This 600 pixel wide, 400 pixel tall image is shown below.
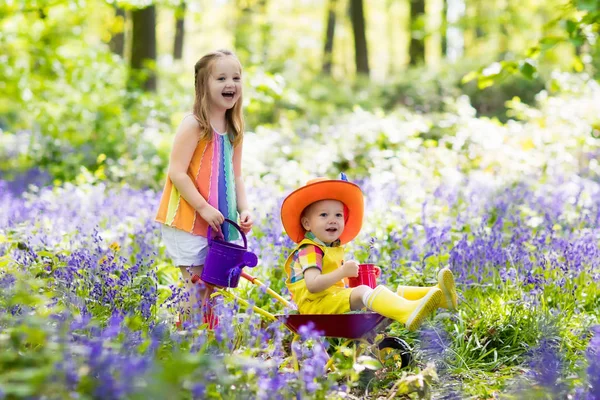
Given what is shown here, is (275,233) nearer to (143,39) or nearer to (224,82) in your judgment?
(224,82)

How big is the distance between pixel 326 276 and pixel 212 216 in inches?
29.4

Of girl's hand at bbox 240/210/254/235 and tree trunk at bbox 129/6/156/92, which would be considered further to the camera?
tree trunk at bbox 129/6/156/92

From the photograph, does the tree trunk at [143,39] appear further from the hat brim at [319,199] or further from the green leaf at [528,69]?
the hat brim at [319,199]

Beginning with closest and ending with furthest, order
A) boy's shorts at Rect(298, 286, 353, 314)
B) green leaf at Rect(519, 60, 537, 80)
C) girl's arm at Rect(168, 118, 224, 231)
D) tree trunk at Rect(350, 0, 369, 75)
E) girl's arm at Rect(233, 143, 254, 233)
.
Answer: boy's shorts at Rect(298, 286, 353, 314)
girl's arm at Rect(168, 118, 224, 231)
girl's arm at Rect(233, 143, 254, 233)
green leaf at Rect(519, 60, 537, 80)
tree trunk at Rect(350, 0, 369, 75)

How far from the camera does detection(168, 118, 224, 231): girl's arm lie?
3.81m

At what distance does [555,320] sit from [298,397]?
177 centimetres

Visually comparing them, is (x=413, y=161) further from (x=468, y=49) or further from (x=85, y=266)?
(x=468, y=49)

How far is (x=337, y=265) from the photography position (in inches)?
148

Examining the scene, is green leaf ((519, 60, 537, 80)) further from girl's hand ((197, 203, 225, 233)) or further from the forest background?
girl's hand ((197, 203, 225, 233))

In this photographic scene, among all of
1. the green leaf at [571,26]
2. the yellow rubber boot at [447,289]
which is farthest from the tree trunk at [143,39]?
the yellow rubber boot at [447,289]

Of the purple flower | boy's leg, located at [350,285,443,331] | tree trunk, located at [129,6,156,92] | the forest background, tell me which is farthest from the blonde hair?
tree trunk, located at [129,6,156,92]

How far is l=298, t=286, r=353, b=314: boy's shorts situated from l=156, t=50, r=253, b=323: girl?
0.58 metres

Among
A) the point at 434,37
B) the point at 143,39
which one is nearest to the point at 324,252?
the point at 143,39

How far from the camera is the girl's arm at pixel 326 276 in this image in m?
3.32
